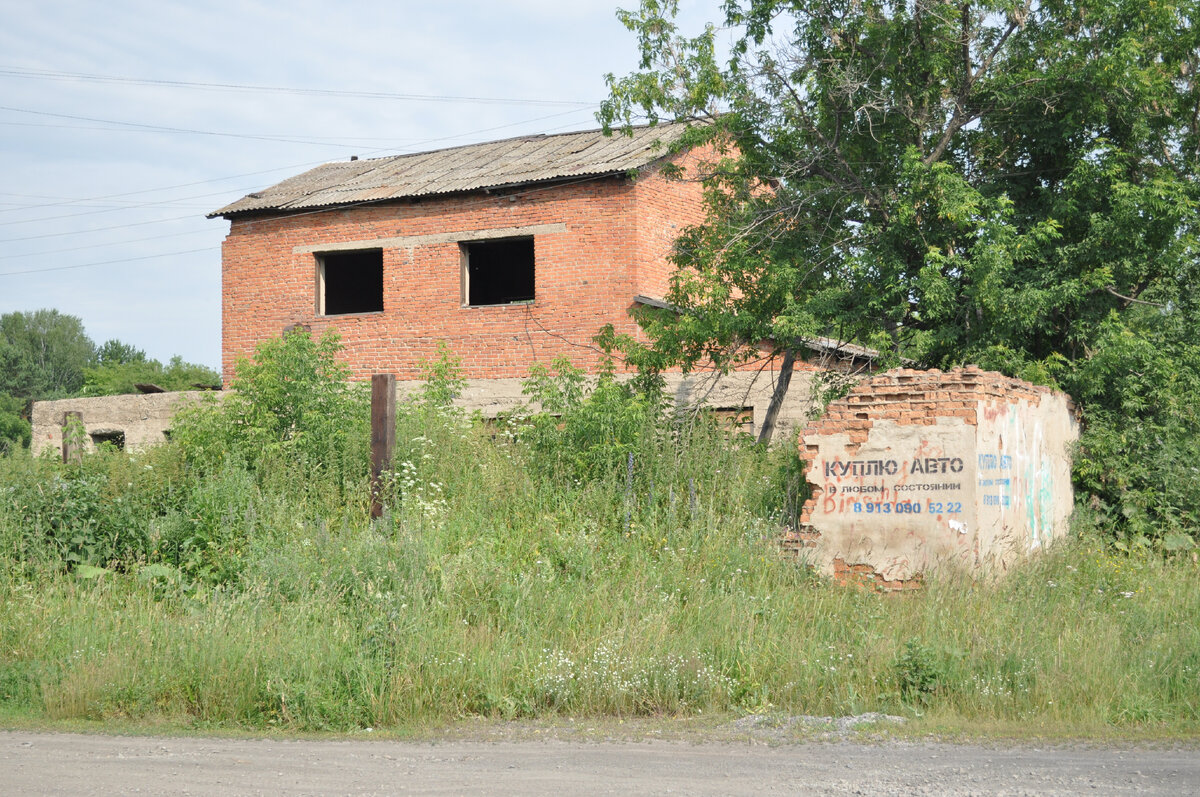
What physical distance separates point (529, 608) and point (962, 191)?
7021mm

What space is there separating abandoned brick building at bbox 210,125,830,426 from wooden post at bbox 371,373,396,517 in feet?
18.1

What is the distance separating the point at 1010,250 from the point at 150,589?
9.47 m

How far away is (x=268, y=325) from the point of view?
63.7 ft

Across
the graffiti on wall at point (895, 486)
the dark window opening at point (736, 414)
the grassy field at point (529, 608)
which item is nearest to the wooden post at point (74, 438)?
the grassy field at point (529, 608)

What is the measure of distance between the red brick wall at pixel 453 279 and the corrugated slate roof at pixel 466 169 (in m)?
0.26

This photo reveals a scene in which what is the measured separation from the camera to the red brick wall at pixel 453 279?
659 inches

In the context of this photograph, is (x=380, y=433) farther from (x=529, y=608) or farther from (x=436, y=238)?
(x=436, y=238)

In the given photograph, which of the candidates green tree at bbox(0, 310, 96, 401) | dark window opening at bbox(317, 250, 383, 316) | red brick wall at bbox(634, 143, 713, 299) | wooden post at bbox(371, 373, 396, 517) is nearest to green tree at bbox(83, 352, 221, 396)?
green tree at bbox(0, 310, 96, 401)

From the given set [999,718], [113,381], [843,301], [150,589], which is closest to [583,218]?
[843,301]

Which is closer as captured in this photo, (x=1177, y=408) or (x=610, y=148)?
(x=1177, y=408)

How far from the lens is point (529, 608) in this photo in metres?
7.97

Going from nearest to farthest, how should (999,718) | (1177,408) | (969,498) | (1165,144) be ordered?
(999,718)
(969,498)
(1177,408)
(1165,144)

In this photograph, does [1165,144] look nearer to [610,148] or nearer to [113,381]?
[610,148]

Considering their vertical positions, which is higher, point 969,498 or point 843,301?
point 843,301
